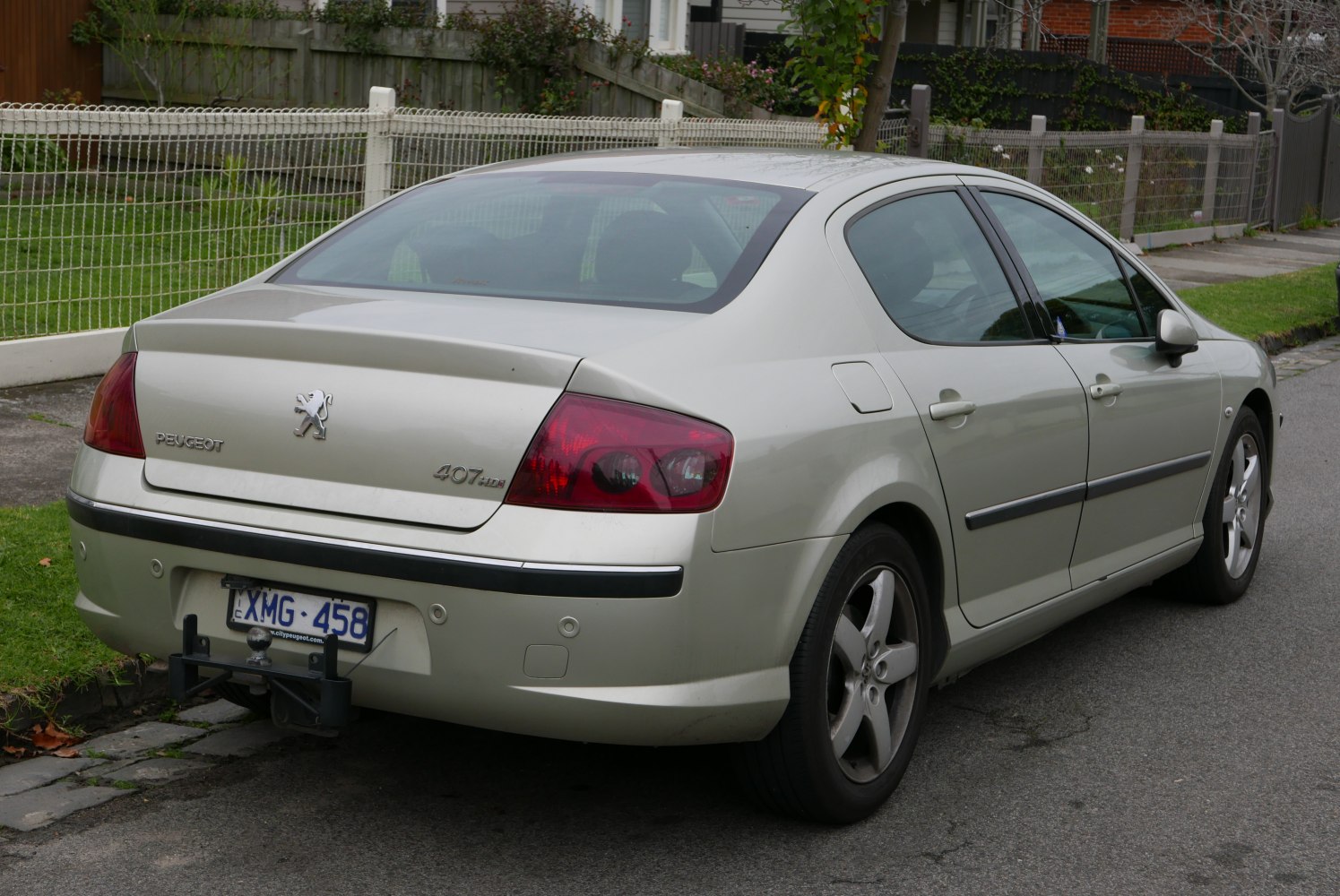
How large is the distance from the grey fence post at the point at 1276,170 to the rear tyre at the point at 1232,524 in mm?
19878

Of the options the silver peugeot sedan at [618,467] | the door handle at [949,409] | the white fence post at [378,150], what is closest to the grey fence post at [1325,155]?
the white fence post at [378,150]

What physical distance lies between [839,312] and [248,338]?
1416mm

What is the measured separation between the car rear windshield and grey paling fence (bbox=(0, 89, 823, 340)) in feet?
13.2

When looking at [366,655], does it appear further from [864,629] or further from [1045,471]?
[1045,471]

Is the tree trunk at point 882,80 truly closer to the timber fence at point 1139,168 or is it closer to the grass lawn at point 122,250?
the timber fence at point 1139,168

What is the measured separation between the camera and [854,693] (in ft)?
12.9

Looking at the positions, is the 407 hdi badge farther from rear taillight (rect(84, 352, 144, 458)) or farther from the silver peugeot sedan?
rear taillight (rect(84, 352, 144, 458))

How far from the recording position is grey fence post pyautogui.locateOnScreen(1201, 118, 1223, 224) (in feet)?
72.5

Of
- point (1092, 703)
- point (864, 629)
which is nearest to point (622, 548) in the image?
point (864, 629)

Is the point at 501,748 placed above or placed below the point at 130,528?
below

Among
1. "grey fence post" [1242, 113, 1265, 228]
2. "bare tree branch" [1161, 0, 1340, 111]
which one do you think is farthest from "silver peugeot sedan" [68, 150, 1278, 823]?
"bare tree branch" [1161, 0, 1340, 111]

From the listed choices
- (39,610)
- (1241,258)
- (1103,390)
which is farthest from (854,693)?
(1241,258)

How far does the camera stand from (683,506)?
11.1 feet

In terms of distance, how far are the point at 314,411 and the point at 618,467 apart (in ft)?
2.30
